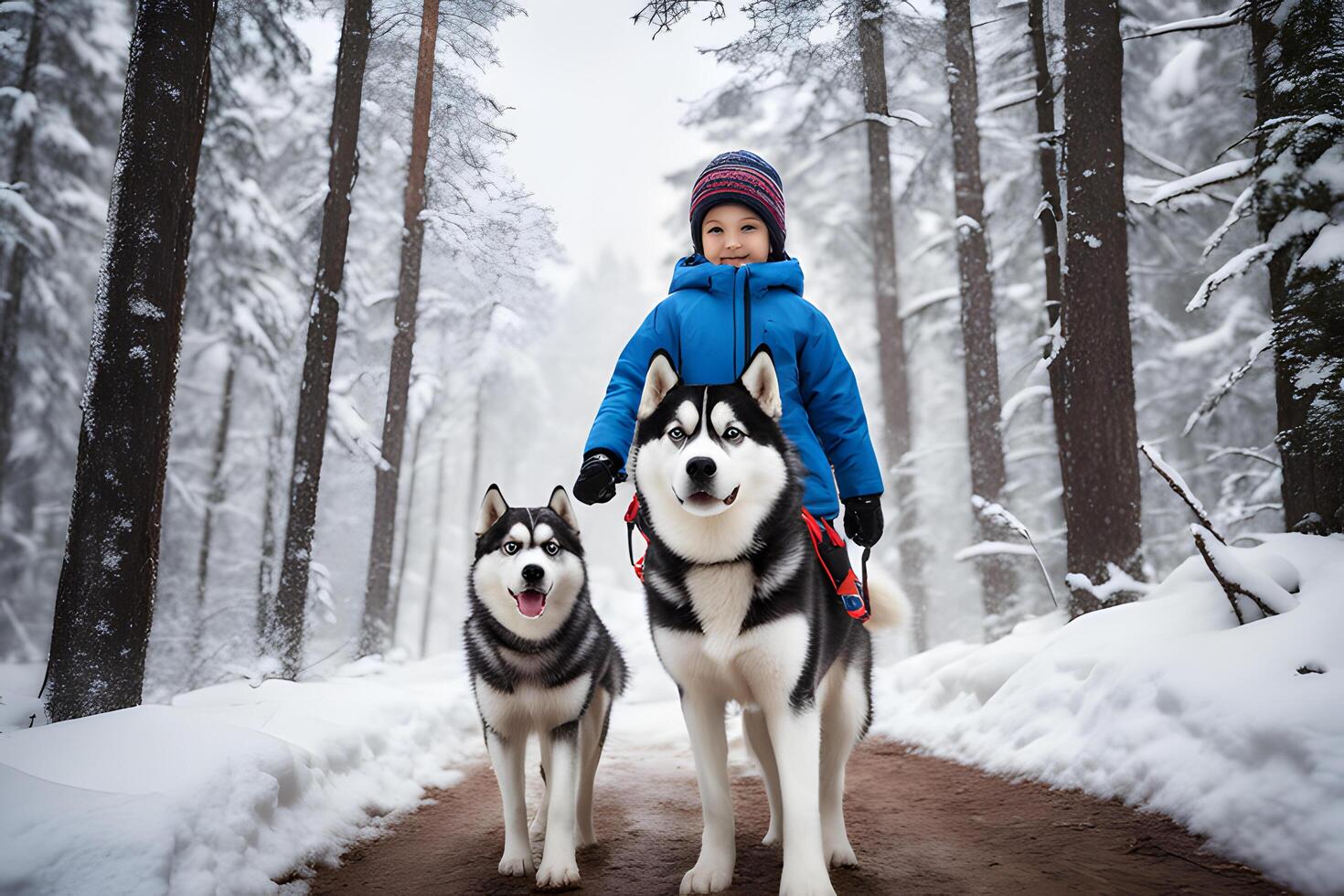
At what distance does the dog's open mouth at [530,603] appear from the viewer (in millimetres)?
3477

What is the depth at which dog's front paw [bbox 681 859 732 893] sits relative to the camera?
2617 mm

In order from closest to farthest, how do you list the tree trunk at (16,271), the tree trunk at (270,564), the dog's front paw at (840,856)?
the dog's front paw at (840,856) → the tree trunk at (270,564) → the tree trunk at (16,271)

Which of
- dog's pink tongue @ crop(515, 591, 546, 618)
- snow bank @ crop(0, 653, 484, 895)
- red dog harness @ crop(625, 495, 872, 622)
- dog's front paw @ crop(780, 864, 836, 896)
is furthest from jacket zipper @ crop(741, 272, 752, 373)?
snow bank @ crop(0, 653, 484, 895)

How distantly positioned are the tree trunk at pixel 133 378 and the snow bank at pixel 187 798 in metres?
0.87

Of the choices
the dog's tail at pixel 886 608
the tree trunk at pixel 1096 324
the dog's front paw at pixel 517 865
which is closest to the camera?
the dog's front paw at pixel 517 865

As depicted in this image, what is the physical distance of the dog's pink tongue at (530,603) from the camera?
11.4ft

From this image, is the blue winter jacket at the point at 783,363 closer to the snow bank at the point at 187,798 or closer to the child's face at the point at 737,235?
the child's face at the point at 737,235

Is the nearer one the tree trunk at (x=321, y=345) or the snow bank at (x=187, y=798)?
the snow bank at (x=187, y=798)

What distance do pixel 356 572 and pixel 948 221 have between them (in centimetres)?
1699

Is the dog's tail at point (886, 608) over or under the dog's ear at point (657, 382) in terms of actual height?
under

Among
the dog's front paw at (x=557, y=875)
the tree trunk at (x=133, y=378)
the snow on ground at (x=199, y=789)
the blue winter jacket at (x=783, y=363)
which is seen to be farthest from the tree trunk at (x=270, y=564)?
the blue winter jacket at (x=783, y=363)

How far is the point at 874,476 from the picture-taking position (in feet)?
10.3

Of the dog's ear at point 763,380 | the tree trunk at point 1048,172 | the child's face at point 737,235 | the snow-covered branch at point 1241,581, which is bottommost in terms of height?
the snow-covered branch at point 1241,581

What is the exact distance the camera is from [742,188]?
11.1 feet
